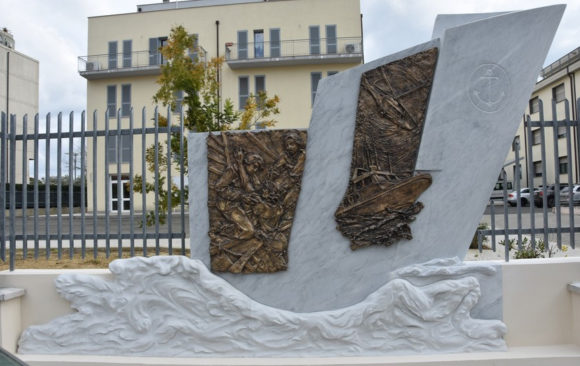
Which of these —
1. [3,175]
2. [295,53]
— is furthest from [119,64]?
[3,175]

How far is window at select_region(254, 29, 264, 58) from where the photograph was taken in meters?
21.7

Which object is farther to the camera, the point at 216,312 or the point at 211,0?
the point at 211,0

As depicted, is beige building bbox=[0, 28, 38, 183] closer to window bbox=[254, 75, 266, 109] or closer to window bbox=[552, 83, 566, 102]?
window bbox=[254, 75, 266, 109]

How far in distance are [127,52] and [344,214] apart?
21166 mm

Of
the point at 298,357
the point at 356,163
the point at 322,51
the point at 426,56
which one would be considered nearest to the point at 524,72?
the point at 426,56

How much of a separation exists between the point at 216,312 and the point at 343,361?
4.41ft

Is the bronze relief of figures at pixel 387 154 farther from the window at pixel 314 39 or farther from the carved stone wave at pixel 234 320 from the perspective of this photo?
the window at pixel 314 39

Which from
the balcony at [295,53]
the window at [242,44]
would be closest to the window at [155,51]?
the balcony at [295,53]

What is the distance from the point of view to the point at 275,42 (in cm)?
2155

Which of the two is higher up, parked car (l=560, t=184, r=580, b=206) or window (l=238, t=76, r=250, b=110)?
window (l=238, t=76, r=250, b=110)

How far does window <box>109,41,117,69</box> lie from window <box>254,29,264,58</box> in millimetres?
7407

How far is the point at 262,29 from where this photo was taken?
21.8m

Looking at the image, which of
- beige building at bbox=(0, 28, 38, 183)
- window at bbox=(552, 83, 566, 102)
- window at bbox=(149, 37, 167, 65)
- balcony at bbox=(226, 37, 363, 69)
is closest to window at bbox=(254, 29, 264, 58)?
balcony at bbox=(226, 37, 363, 69)

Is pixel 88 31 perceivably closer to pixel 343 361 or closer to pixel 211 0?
pixel 211 0
